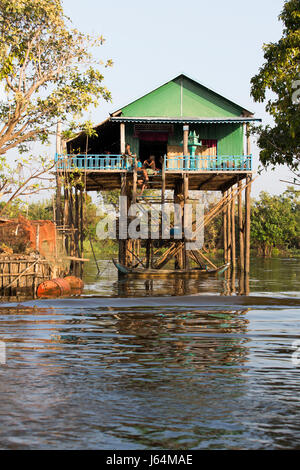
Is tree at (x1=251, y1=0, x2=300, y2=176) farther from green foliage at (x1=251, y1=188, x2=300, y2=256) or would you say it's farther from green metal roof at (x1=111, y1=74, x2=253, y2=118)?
green foliage at (x1=251, y1=188, x2=300, y2=256)

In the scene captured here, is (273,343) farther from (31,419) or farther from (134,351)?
(31,419)

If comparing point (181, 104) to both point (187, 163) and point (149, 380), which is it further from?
point (149, 380)

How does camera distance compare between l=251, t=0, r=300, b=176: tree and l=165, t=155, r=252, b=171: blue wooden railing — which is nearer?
l=251, t=0, r=300, b=176: tree

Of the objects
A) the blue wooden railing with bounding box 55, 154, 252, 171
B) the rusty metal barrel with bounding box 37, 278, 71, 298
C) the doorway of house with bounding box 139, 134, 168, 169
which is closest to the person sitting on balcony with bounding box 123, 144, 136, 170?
the blue wooden railing with bounding box 55, 154, 252, 171

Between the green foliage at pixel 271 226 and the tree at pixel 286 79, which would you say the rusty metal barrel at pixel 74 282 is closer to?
the tree at pixel 286 79

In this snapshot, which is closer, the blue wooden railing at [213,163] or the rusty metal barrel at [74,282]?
the rusty metal barrel at [74,282]

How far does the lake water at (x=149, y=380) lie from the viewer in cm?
505

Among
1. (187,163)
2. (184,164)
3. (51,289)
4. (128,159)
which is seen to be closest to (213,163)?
(184,164)

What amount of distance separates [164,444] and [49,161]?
11.2 m

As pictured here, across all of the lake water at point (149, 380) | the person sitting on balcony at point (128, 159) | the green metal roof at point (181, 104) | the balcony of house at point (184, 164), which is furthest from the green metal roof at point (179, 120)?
the lake water at point (149, 380)

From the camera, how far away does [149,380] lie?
666 centimetres

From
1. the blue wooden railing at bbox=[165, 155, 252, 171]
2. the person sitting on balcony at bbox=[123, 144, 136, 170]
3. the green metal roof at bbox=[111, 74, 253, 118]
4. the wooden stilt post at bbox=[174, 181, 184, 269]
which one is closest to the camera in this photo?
the blue wooden railing at bbox=[165, 155, 252, 171]

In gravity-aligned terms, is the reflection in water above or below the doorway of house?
below

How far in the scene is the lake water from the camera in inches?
199
